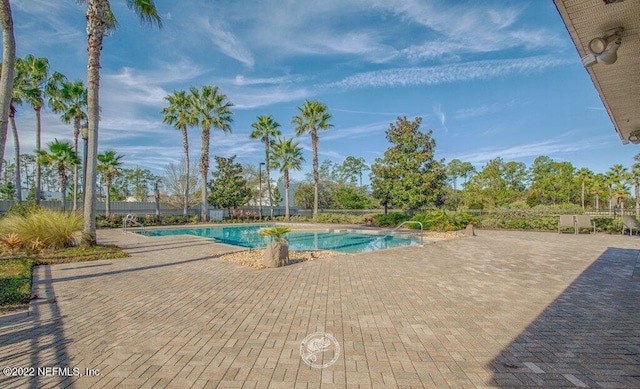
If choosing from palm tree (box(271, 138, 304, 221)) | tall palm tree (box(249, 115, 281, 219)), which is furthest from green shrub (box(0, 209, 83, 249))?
tall palm tree (box(249, 115, 281, 219))

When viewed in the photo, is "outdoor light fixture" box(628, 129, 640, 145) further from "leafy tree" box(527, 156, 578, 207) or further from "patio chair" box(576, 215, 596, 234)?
"leafy tree" box(527, 156, 578, 207)

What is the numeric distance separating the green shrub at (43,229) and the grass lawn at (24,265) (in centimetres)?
53

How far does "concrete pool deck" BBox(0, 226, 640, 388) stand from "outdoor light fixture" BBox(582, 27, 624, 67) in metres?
2.80

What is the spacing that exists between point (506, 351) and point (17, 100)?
2651 cm

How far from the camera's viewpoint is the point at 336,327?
3.42 metres

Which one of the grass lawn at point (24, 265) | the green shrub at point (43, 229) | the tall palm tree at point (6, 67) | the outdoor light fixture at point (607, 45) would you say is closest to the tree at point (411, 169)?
the grass lawn at point (24, 265)

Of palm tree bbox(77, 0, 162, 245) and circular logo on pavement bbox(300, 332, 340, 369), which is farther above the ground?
palm tree bbox(77, 0, 162, 245)

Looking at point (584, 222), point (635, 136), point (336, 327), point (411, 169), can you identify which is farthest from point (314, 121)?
point (336, 327)

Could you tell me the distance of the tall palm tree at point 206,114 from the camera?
24.6 m

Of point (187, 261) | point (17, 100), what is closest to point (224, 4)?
point (187, 261)

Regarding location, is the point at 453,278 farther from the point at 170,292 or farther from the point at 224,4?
the point at 224,4

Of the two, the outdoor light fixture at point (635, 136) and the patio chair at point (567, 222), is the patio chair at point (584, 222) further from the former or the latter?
the outdoor light fixture at point (635, 136)

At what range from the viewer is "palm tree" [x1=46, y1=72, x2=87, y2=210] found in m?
19.0

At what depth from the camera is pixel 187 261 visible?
7758mm
